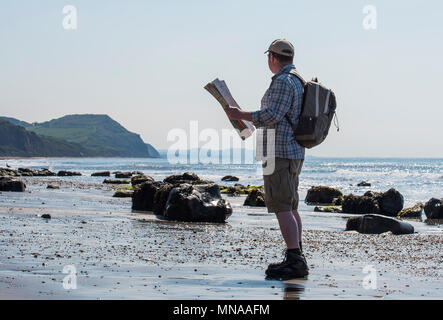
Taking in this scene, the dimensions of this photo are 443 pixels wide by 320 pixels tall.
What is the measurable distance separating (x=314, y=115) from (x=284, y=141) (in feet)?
1.37

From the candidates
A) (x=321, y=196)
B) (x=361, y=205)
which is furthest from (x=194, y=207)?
(x=321, y=196)

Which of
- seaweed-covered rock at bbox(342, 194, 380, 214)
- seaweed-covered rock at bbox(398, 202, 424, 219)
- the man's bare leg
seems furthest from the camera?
seaweed-covered rock at bbox(342, 194, 380, 214)

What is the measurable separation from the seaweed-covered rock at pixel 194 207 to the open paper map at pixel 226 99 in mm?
6185

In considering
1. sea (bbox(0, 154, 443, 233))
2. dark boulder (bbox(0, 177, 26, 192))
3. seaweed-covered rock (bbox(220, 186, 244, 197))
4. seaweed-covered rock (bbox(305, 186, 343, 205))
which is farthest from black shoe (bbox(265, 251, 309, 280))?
seaweed-covered rock (bbox(220, 186, 244, 197))

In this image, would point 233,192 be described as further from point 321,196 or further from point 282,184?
point 282,184

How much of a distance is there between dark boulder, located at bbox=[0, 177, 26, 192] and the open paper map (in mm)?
16115

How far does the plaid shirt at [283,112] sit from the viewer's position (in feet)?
20.3

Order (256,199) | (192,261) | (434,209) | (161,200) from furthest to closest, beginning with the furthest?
(256,199), (434,209), (161,200), (192,261)

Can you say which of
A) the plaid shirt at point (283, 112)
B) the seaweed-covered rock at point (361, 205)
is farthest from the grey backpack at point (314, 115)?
the seaweed-covered rock at point (361, 205)

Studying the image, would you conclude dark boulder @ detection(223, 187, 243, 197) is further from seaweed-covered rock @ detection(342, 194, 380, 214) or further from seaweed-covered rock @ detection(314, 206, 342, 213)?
seaweed-covered rock @ detection(342, 194, 380, 214)

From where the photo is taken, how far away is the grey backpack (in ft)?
20.3

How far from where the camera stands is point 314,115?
6.20 meters
